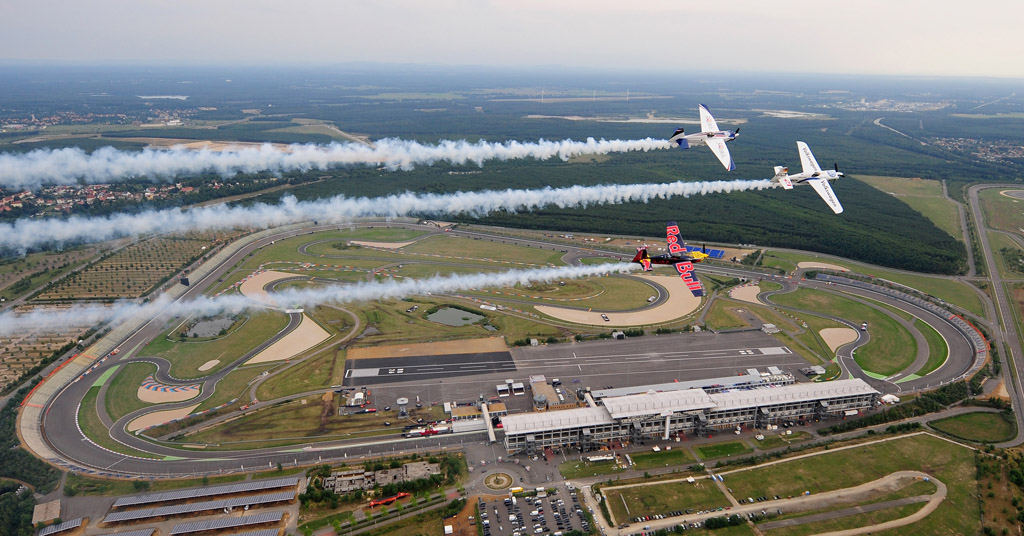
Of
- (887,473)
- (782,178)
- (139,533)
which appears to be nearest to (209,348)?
(139,533)

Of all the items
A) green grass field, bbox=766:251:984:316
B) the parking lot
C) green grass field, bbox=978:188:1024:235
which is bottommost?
the parking lot

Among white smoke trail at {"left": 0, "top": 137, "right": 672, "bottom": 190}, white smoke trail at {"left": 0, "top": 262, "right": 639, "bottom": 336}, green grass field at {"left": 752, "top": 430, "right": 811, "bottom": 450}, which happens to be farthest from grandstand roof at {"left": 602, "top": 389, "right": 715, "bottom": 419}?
white smoke trail at {"left": 0, "top": 137, "right": 672, "bottom": 190}

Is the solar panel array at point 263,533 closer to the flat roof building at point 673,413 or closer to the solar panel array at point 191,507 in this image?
the solar panel array at point 191,507

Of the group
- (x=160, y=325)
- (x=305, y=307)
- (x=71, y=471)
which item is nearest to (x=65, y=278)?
(x=160, y=325)

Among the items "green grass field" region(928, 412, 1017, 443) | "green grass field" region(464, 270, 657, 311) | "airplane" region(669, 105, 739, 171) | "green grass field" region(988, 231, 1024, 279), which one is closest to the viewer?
"green grass field" region(928, 412, 1017, 443)

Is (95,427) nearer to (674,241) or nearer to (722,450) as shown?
(722,450)

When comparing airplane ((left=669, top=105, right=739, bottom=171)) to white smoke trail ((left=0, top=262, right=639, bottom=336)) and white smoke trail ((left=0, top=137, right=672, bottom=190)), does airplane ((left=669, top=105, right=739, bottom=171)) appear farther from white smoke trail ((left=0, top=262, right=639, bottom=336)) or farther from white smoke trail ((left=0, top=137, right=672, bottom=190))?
white smoke trail ((left=0, top=137, right=672, bottom=190))
